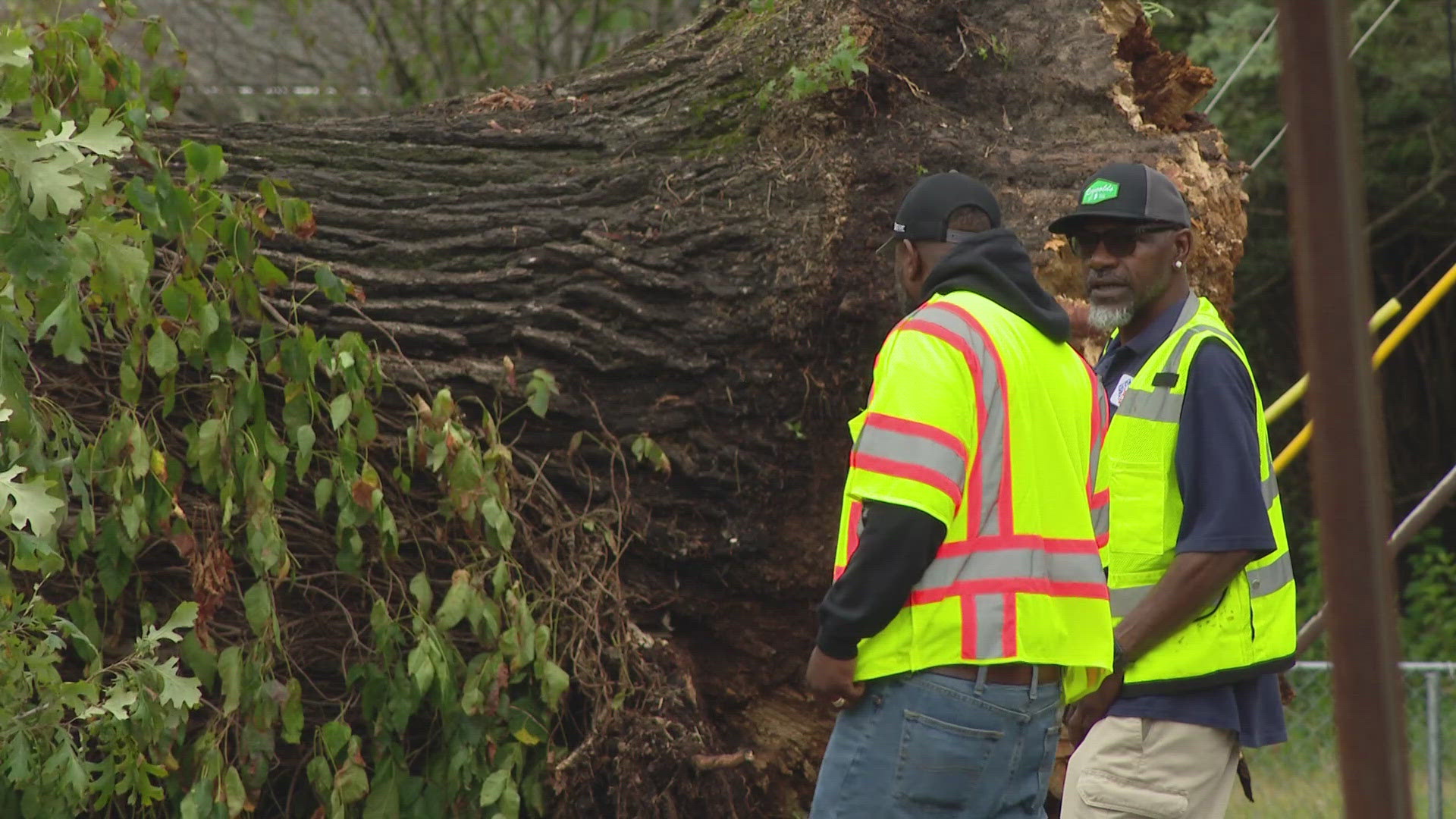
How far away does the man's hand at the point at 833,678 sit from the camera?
281 centimetres

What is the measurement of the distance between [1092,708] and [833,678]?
73 cm

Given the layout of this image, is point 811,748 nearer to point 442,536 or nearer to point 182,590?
point 442,536

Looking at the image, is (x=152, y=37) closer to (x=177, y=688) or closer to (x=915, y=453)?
(x=177, y=688)

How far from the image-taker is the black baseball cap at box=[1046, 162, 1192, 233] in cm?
340

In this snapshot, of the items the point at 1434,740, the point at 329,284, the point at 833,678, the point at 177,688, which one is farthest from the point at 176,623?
the point at 1434,740

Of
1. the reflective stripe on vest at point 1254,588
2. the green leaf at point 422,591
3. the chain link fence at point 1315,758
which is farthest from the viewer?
the chain link fence at point 1315,758

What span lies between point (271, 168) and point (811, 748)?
217 cm

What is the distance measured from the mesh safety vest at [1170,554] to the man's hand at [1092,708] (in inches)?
1.0

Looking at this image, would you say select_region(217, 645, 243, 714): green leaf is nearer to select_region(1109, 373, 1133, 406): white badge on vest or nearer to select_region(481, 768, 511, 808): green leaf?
select_region(481, 768, 511, 808): green leaf

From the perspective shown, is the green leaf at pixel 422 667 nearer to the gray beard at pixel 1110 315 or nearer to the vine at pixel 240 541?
the vine at pixel 240 541

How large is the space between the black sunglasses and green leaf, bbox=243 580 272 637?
2029 mm

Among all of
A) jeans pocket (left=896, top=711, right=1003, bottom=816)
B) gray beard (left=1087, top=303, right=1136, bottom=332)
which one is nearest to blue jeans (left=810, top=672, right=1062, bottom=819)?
jeans pocket (left=896, top=711, right=1003, bottom=816)

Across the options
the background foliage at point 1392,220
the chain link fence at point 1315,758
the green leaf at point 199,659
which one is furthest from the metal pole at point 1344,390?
the background foliage at point 1392,220

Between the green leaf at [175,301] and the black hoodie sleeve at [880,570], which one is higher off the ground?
the green leaf at [175,301]
